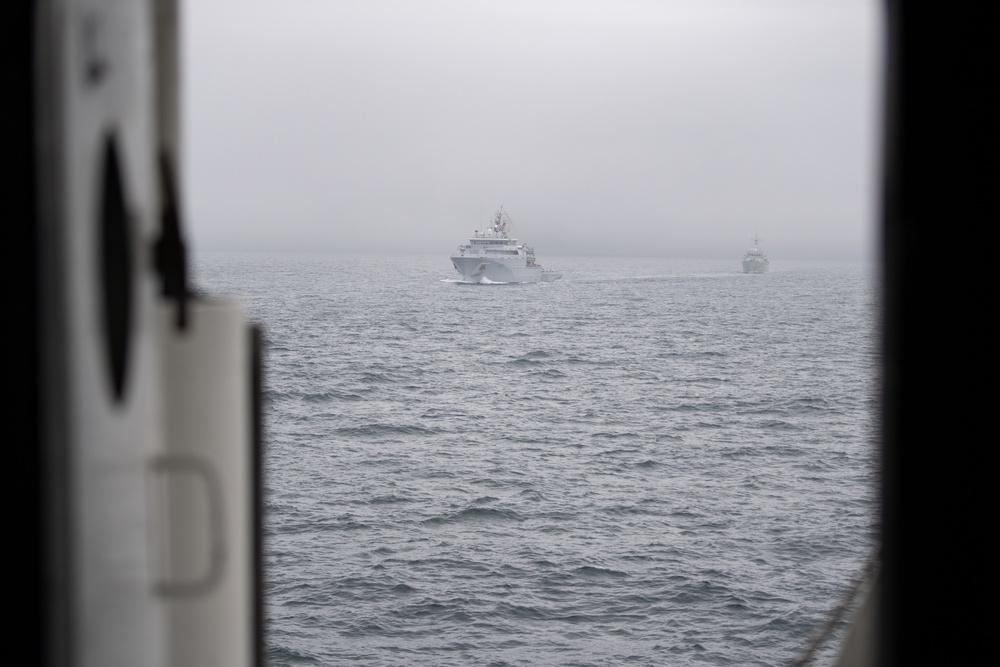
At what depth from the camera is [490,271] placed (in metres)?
44.3

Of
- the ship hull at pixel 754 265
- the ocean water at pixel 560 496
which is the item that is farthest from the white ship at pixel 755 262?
the ocean water at pixel 560 496

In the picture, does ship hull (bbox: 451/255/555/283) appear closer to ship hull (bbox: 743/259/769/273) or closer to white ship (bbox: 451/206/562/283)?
Result: white ship (bbox: 451/206/562/283)

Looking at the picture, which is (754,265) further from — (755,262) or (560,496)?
(560,496)

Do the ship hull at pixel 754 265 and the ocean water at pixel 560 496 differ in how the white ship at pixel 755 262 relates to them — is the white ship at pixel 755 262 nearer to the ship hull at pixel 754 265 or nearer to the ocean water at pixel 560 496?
the ship hull at pixel 754 265

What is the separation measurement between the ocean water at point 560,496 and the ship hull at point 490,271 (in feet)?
37.0

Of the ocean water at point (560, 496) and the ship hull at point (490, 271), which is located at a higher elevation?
the ship hull at point (490, 271)

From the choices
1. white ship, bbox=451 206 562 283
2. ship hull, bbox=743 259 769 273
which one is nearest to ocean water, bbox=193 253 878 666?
white ship, bbox=451 206 562 283

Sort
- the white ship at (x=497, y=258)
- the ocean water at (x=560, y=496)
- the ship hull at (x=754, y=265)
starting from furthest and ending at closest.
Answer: the ship hull at (x=754, y=265) < the white ship at (x=497, y=258) < the ocean water at (x=560, y=496)

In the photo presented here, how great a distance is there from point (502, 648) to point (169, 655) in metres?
10.3

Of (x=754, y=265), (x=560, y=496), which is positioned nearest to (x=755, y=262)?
(x=754, y=265)

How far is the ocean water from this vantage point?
11523mm

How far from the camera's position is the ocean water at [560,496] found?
1152 centimetres

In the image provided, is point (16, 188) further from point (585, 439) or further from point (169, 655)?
point (585, 439)

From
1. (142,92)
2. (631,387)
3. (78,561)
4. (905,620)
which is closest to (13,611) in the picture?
(78,561)
